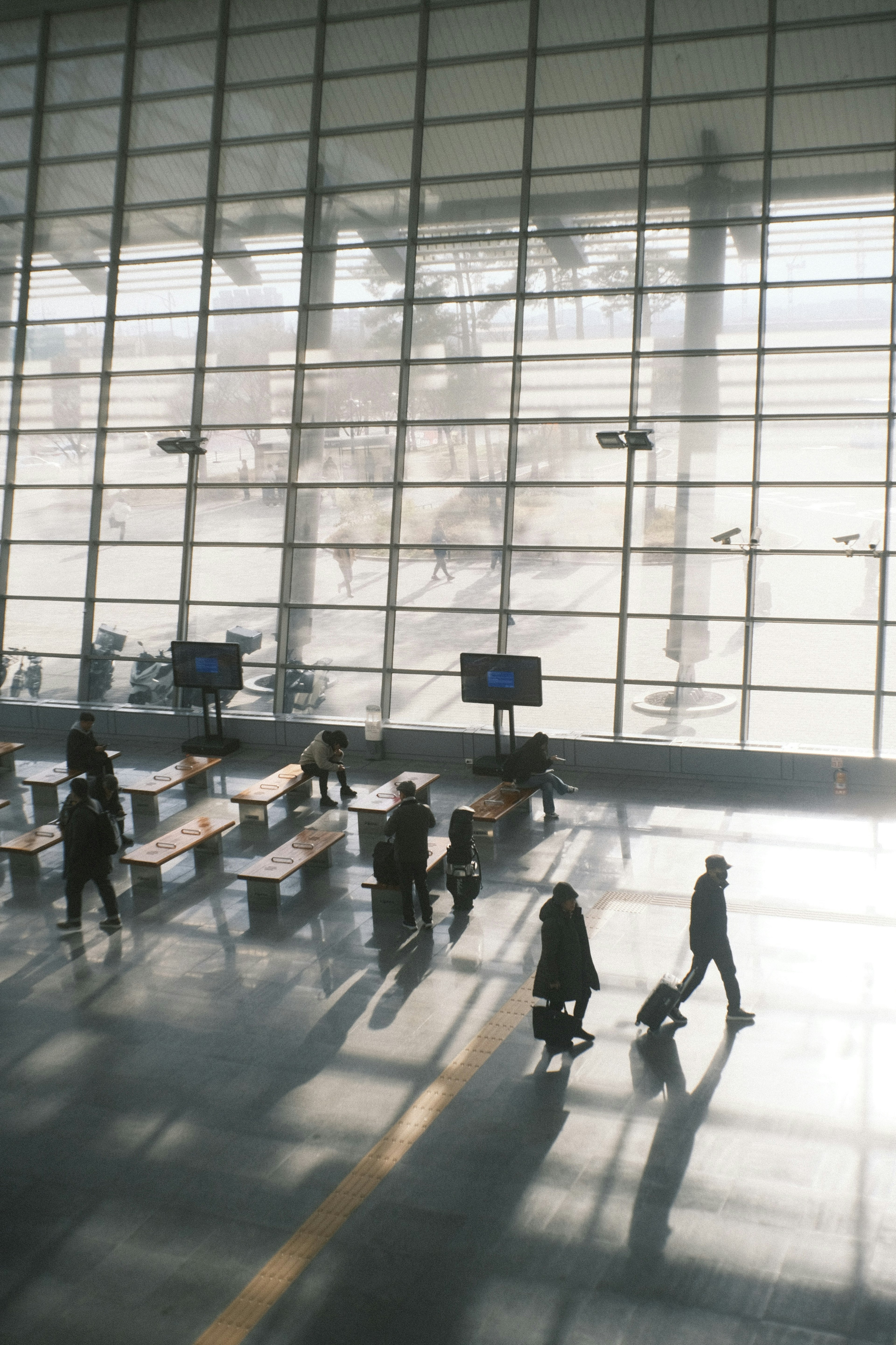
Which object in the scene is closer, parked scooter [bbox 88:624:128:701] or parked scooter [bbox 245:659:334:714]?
parked scooter [bbox 245:659:334:714]

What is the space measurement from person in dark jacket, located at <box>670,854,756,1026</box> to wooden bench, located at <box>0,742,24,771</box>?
11088mm

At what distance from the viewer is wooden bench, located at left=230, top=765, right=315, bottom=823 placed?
1305cm

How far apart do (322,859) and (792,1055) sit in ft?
18.4

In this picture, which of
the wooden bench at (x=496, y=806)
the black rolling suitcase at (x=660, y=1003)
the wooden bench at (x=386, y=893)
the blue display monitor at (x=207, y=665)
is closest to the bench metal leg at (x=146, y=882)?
the wooden bench at (x=386, y=893)

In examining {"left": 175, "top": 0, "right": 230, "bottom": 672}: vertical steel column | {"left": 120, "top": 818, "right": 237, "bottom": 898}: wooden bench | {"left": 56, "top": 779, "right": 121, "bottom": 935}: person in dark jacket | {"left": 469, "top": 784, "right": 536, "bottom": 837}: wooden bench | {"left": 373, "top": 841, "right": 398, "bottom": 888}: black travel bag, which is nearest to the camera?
{"left": 56, "top": 779, "right": 121, "bottom": 935}: person in dark jacket

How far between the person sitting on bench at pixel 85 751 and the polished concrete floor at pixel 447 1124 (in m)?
1.99

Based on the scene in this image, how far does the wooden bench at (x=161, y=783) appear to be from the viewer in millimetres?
13539

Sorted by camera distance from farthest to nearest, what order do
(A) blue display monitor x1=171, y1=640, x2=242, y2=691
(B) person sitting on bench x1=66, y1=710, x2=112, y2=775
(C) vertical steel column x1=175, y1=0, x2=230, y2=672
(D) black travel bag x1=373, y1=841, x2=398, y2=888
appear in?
(C) vertical steel column x1=175, y1=0, x2=230, y2=672, (A) blue display monitor x1=171, y1=640, x2=242, y2=691, (B) person sitting on bench x1=66, y1=710, x2=112, y2=775, (D) black travel bag x1=373, y1=841, x2=398, y2=888

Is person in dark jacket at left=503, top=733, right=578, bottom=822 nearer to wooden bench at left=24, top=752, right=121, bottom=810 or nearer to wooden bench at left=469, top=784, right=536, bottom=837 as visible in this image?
wooden bench at left=469, top=784, right=536, bottom=837

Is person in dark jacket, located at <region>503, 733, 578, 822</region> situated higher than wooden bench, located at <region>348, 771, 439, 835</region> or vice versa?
person in dark jacket, located at <region>503, 733, 578, 822</region>

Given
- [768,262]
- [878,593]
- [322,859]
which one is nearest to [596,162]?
[768,262]

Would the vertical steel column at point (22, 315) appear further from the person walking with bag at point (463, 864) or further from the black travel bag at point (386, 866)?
the person walking with bag at point (463, 864)

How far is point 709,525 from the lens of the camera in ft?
52.6

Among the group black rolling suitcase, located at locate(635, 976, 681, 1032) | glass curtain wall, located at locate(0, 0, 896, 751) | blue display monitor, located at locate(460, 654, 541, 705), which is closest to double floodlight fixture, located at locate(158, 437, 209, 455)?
glass curtain wall, located at locate(0, 0, 896, 751)
